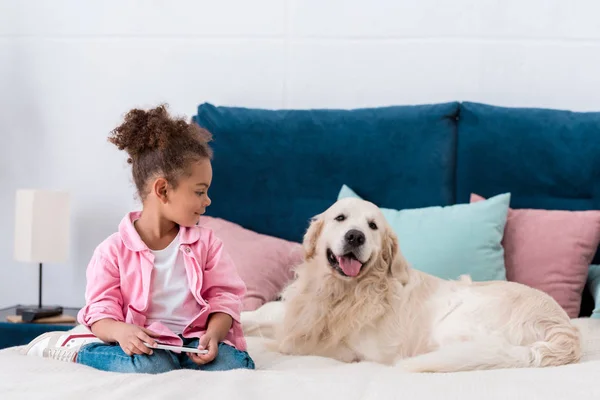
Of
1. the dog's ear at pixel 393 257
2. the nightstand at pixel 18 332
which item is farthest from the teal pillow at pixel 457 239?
the nightstand at pixel 18 332

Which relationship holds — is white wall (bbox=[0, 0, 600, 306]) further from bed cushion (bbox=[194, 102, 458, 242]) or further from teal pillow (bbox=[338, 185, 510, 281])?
teal pillow (bbox=[338, 185, 510, 281])

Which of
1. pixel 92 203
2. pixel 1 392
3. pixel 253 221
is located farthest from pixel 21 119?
pixel 1 392

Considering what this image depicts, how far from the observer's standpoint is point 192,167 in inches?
86.4

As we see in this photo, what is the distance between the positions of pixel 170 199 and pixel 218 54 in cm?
175

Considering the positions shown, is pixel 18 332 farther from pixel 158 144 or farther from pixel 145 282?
pixel 158 144

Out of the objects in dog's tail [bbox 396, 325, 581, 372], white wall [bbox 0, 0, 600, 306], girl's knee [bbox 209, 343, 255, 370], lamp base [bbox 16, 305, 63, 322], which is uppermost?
white wall [bbox 0, 0, 600, 306]

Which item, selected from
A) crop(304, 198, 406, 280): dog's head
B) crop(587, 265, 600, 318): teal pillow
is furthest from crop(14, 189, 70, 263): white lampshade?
crop(587, 265, 600, 318): teal pillow

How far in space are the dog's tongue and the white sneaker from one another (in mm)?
738

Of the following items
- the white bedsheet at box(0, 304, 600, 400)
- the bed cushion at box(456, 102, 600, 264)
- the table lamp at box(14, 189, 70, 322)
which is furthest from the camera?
the table lamp at box(14, 189, 70, 322)

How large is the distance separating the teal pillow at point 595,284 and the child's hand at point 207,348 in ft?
4.72

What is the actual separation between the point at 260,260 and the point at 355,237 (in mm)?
736

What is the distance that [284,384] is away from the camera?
165 centimetres

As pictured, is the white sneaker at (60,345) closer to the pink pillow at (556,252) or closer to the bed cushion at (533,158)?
the pink pillow at (556,252)

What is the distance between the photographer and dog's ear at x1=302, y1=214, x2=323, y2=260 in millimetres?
2555
